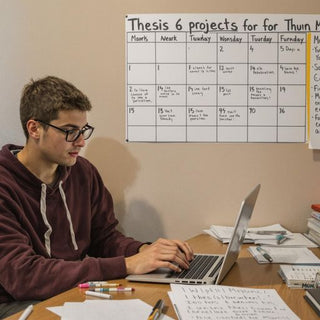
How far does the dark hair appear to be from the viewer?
5.55ft

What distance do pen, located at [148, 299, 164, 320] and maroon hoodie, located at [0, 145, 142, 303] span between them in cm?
29

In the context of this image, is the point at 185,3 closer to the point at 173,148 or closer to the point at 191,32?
the point at 191,32

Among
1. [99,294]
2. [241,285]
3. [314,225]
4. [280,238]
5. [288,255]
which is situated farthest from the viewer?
[314,225]

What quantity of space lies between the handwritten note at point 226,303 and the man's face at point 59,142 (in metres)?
0.67

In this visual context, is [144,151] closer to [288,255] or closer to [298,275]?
[288,255]

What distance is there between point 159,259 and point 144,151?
0.81 m

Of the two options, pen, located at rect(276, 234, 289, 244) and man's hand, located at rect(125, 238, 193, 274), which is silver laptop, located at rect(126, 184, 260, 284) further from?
pen, located at rect(276, 234, 289, 244)

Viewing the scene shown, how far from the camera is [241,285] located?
136 cm

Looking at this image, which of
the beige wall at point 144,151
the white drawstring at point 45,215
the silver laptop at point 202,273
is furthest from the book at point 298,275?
the white drawstring at point 45,215

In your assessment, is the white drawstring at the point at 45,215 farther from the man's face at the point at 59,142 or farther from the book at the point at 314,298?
the book at the point at 314,298

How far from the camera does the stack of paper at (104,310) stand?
108 cm

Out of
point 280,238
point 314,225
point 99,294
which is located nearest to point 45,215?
point 99,294

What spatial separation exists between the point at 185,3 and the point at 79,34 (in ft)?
1.63

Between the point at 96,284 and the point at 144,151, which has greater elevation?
the point at 144,151
